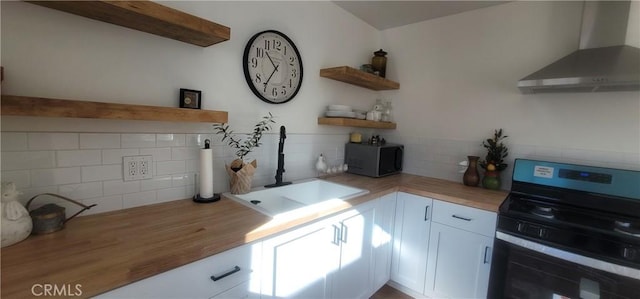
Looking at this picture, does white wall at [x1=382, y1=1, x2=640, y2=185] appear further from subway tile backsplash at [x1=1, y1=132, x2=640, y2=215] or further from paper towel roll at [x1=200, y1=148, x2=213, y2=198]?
paper towel roll at [x1=200, y1=148, x2=213, y2=198]

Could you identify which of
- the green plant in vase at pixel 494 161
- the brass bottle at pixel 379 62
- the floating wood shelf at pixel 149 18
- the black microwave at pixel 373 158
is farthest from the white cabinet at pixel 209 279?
the brass bottle at pixel 379 62

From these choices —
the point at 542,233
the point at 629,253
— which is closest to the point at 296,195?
the point at 542,233

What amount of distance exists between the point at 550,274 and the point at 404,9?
2106mm

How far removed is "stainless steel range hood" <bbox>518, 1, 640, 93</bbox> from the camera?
1.39m

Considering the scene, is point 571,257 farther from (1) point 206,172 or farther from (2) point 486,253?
(1) point 206,172

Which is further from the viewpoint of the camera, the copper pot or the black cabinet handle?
the black cabinet handle

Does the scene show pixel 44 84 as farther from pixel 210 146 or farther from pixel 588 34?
pixel 588 34

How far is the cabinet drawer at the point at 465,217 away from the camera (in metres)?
1.64

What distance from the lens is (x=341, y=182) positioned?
204 cm

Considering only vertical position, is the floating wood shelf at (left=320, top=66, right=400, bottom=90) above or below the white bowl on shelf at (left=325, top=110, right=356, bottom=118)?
above

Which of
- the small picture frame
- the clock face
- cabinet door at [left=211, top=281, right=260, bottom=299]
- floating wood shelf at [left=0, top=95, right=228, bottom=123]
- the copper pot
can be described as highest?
the clock face

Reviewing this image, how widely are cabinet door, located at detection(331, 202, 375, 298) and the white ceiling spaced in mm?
1641

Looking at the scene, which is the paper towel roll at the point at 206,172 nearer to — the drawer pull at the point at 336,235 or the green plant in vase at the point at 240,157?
the green plant in vase at the point at 240,157

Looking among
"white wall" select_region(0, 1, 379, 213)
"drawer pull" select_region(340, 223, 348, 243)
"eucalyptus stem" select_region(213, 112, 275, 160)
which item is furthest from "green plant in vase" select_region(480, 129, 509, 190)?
"eucalyptus stem" select_region(213, 112, 275, 160)
